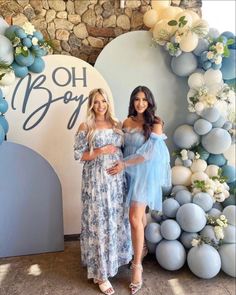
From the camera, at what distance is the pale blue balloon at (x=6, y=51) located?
210 centimetres

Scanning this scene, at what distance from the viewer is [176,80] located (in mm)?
2615

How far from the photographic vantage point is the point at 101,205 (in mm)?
1909

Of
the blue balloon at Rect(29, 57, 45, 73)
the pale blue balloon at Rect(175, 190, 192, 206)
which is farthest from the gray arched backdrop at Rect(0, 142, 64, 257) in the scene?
the pale blue balloon at Rect(175, 190, 192, 206)

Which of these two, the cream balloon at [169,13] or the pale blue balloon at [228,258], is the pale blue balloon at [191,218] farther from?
the cream balloon at [169,13]

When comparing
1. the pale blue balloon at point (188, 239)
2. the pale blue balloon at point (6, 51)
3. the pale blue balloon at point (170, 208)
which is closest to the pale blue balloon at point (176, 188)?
the pale blue balloon at point (170, 208)

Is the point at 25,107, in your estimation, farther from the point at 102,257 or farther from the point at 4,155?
the point at 102,257

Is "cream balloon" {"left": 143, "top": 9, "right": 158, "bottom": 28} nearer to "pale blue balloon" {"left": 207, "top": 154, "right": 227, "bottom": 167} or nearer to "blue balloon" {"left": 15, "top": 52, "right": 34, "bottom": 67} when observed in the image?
"blue balloon" {"left": 15, "top": 52, "right": 34, "bottom": 67}

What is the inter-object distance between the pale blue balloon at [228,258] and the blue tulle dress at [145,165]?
2.04 ft

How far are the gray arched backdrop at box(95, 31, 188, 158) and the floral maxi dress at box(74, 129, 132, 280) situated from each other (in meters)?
0.73

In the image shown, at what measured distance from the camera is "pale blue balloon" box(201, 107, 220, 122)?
2.38 meters

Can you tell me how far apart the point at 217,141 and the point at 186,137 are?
9.8 inches

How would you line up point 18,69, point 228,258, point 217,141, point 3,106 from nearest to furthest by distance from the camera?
point 228,258 → point 3,106 → point 18,69 → point 217,141

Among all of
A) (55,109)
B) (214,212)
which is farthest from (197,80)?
(55,109)

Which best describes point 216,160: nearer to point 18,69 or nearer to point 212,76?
point 212,76
